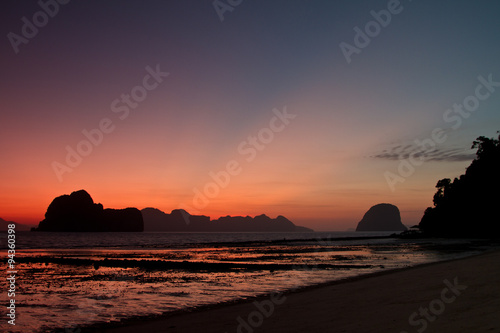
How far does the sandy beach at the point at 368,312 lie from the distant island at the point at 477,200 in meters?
96.4

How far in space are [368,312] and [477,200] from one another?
106492 millimetres

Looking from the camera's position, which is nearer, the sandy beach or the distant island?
the sandy beach

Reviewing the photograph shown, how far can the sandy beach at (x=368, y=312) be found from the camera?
27.5 ft

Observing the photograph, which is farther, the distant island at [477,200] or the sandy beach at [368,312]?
the distant island at [477,200]

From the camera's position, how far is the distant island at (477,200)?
95188 mm

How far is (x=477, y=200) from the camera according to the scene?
9869 cm

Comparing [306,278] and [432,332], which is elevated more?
[432,332]

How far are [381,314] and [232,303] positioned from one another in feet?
20.3

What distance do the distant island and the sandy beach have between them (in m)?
96.4

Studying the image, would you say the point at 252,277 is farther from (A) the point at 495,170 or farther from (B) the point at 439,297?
(A) the point at 495,170

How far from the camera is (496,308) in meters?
8.78

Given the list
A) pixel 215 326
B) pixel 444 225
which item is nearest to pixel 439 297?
pixel 215 326

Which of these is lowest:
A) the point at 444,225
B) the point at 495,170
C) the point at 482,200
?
the point at 444,225

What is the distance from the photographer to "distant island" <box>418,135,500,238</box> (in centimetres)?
9519
